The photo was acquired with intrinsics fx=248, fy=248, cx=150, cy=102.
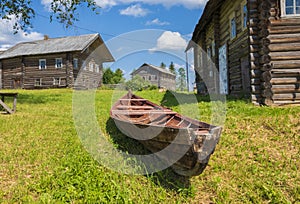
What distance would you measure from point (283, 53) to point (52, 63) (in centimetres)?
2772

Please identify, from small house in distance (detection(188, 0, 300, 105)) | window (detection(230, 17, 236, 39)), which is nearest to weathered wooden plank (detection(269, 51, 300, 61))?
small house in distance (detection(188, 0, 300, 105))

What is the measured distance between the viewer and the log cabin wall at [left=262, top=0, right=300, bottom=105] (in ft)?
25.0

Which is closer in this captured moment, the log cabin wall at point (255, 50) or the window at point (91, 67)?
the log cabin wall at point (255, 50)

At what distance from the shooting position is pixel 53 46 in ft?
102

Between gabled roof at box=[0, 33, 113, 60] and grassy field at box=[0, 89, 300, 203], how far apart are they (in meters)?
25.6

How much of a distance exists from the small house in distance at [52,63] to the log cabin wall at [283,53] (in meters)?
22.2

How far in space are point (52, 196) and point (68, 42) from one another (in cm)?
3075

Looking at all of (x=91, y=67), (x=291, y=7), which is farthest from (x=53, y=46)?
(x=291, y=7)

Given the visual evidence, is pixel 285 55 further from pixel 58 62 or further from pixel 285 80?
pixel 58 62

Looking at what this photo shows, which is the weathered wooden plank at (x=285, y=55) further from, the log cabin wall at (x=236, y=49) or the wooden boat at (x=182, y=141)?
the wooden boat at (x=182, y=141)

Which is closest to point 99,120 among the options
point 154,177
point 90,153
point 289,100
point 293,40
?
point 90,153

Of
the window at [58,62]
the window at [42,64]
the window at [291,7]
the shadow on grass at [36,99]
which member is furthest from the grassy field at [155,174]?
the window at [42,64]

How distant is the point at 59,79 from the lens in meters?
29.6

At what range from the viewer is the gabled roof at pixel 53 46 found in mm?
29419
